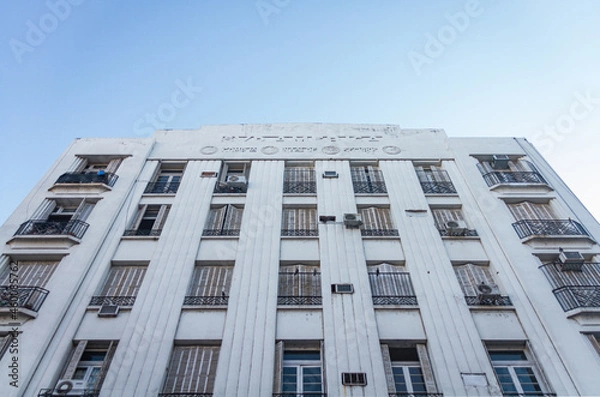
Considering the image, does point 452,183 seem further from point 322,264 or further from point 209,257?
point 209,257

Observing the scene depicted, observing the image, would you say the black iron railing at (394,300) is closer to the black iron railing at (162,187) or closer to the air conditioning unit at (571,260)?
the air conditioning unit at (571,260)

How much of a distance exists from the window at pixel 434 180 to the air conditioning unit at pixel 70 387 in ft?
40.3

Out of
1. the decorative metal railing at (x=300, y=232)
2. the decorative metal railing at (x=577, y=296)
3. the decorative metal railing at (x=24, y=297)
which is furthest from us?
the decorative metal railing at (x=300, y=232)

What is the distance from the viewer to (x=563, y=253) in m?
12.2

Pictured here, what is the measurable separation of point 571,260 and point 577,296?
4.80ft

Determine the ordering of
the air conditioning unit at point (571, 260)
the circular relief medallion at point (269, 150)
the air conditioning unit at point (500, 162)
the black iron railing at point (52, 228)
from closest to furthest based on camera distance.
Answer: the air conditioning unit at point (571, 260), the black iron railing at point (52, 228), the air conditioning unit at point (500, 162), the circular relief medallion at point (269, 150)

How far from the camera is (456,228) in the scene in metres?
13.2

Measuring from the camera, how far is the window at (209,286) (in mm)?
11320

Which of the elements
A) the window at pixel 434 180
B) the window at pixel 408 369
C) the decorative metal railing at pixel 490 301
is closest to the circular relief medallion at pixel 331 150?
the window at pixel 434 180

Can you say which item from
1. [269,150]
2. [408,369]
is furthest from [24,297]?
[408,369]

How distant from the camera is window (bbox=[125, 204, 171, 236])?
13.5 m

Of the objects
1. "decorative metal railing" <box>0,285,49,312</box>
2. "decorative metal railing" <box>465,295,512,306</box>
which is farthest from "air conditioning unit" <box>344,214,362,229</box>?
"decorative metal railing" <box>0,285,49,312</box>

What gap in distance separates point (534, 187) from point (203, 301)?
12463 millimetres

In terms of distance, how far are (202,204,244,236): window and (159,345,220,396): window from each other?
159 inches
